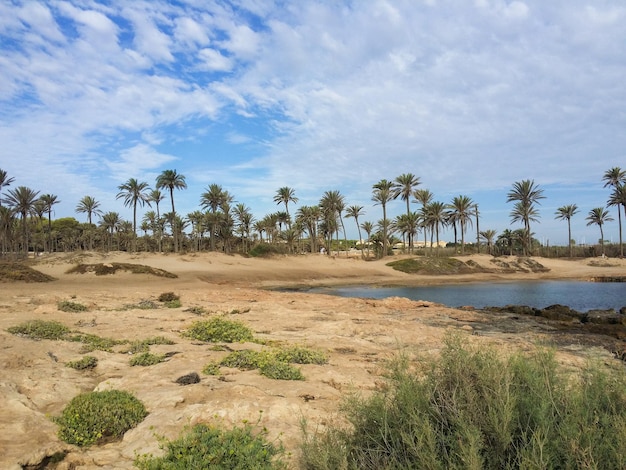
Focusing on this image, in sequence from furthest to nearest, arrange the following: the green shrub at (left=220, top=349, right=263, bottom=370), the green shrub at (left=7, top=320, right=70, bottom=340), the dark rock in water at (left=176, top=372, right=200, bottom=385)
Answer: the green shrub at (left=7, top=320, right=70, bottom=340) → the green shrub at (left=220, top=349, right=263, bottom=370) → the dark rock in water at (left=176, top=372, right=200, bottom=385)

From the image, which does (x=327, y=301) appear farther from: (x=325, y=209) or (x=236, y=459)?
(x=325, y=209)

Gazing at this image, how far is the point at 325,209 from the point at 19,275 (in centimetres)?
6417

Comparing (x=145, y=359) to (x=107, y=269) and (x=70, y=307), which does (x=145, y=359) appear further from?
(x=107, y=269)

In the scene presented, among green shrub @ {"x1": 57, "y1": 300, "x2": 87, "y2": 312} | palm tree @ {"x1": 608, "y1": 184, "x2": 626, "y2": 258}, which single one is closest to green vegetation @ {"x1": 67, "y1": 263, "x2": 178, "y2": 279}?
green shrub @ {"x1": 57, "y1": 300, "x2": 87, "y2": 312}

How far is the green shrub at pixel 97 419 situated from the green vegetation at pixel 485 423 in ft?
11.1

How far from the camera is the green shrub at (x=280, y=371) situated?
8.26 metres

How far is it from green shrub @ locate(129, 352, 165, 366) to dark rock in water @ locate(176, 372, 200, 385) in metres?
1.60

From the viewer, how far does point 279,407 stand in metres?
6.56

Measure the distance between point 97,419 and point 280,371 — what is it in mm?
3552

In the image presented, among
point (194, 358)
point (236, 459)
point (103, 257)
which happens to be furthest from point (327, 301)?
Answer: point (103, 257)

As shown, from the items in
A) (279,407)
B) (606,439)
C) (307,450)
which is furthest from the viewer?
(279,407)

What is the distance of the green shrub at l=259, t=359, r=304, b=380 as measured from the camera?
8260mm

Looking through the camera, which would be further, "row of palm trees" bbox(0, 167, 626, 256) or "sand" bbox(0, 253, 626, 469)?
"row of palm trees" bbox(0, 167, 626, 256)

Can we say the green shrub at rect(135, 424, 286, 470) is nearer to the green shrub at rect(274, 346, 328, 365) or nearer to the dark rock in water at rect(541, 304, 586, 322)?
the green shrub at rect(274, 346, 328, 365)
